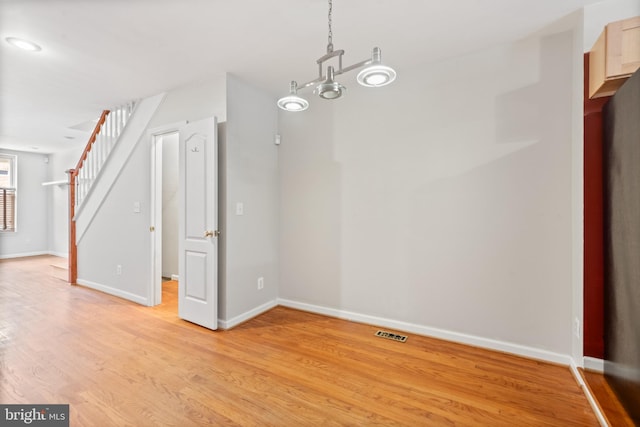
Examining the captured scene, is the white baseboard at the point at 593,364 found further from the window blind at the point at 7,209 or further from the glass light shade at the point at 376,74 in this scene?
the window blind at the point at 7,209

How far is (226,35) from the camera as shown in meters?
2.26

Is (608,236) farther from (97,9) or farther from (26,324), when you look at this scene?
(26,324)

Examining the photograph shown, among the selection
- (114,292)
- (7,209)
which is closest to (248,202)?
(114,292)

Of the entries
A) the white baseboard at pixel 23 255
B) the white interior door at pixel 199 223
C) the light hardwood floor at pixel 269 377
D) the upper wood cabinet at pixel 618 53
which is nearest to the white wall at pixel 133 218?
the white interior door at pixel 199 223

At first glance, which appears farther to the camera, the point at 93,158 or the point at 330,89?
the point at 93,158

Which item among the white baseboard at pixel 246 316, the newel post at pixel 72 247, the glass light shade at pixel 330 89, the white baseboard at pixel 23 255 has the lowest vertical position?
the white baseboard at pixel 246 316

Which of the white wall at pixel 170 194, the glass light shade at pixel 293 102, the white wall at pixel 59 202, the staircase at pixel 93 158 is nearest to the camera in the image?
the glass light shade at pixel 293 102

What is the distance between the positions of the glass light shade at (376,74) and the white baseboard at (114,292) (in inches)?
→ 143

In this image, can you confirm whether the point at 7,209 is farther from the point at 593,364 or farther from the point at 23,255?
the point at 593,364

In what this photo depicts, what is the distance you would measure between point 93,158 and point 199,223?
2.82m

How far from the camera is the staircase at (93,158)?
3909 mm

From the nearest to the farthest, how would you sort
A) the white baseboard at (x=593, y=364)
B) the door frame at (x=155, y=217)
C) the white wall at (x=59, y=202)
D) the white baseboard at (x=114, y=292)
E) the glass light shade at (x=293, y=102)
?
1. the glass light shade at (x=293, y=102)
2. the white baseboard at (x=593, y=364)
3. the door frame at (x=155, y=217)
4. the white baseboard at (x=114, y=292)
5. the white wall at (x=59, y=202)

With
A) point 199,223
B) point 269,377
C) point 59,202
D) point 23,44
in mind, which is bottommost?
point 269,377

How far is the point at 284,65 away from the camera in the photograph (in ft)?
8.96
